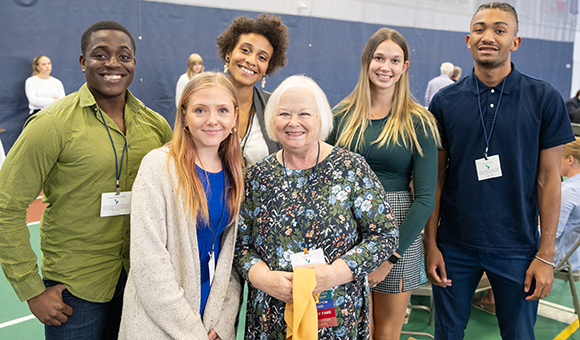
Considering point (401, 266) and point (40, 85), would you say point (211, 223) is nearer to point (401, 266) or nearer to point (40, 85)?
point (401, 266)

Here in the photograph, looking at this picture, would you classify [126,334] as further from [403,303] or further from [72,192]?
[403,303]

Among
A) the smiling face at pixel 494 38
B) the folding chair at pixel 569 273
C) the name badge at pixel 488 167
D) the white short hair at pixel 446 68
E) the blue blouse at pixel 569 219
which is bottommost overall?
the folding chair at pixel 569 273

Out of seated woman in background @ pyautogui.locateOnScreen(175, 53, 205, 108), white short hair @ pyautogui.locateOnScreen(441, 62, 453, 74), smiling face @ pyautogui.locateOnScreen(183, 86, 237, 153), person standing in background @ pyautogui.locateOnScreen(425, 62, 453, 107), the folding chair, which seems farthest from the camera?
white short hair @ pyautogui.locateOnScreen(441, 62, 453, 74)

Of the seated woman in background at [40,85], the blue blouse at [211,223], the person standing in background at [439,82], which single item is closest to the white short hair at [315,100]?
the blue blouse at [211,223]

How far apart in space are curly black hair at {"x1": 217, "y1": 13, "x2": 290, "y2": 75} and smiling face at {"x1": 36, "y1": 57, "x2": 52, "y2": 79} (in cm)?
567

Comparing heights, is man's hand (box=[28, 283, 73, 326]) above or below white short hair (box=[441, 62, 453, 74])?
below

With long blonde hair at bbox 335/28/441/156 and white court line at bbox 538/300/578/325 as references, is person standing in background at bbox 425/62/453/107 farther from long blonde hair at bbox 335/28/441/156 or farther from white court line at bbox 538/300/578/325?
long blonde hair at bbox 335/28/441/156

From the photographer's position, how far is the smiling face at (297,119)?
163cm

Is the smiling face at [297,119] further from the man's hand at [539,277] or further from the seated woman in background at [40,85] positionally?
the seated woman in background at [40,85]

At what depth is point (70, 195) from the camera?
5.38ft

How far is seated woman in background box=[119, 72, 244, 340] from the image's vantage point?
150 cm

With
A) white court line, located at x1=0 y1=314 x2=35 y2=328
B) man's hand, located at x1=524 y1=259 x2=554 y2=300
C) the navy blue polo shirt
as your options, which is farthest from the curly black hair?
white court line, located at x1=0 y1=314 x2=35 y2=328

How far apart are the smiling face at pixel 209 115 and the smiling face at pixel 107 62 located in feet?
1.08

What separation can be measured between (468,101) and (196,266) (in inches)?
59.0
